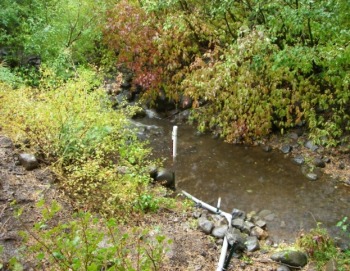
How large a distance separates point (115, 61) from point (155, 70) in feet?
5.86

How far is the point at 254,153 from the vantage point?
8375 millimetres

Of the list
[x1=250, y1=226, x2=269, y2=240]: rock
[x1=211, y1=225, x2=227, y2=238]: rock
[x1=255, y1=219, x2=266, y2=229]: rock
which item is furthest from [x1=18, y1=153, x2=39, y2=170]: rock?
[x1=255, y1=219, x2=266, y2=229]: rock

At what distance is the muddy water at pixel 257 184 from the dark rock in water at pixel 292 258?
72 centimetres

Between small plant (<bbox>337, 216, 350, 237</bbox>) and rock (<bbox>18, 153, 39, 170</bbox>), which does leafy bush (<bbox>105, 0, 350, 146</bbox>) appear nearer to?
small plant (<bbox>337, 216, 350, 237</bbox>)

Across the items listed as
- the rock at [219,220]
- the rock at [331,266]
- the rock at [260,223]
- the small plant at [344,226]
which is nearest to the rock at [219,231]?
the rock at [219,220]

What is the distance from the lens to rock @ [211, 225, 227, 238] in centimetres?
543

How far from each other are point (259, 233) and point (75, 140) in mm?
3114

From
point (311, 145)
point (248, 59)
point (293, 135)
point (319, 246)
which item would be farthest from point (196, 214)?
point (248, 59)

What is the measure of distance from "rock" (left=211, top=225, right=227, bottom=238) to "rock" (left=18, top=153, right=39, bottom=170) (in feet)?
9.26

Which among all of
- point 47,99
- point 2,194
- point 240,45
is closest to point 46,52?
point 47,99

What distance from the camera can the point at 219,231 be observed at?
5477 mm

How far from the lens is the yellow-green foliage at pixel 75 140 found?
5.38 m

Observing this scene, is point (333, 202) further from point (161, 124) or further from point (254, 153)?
point (161, 124)

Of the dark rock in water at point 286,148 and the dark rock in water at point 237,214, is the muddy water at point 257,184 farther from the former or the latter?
the dark rock in water at point 237,214
